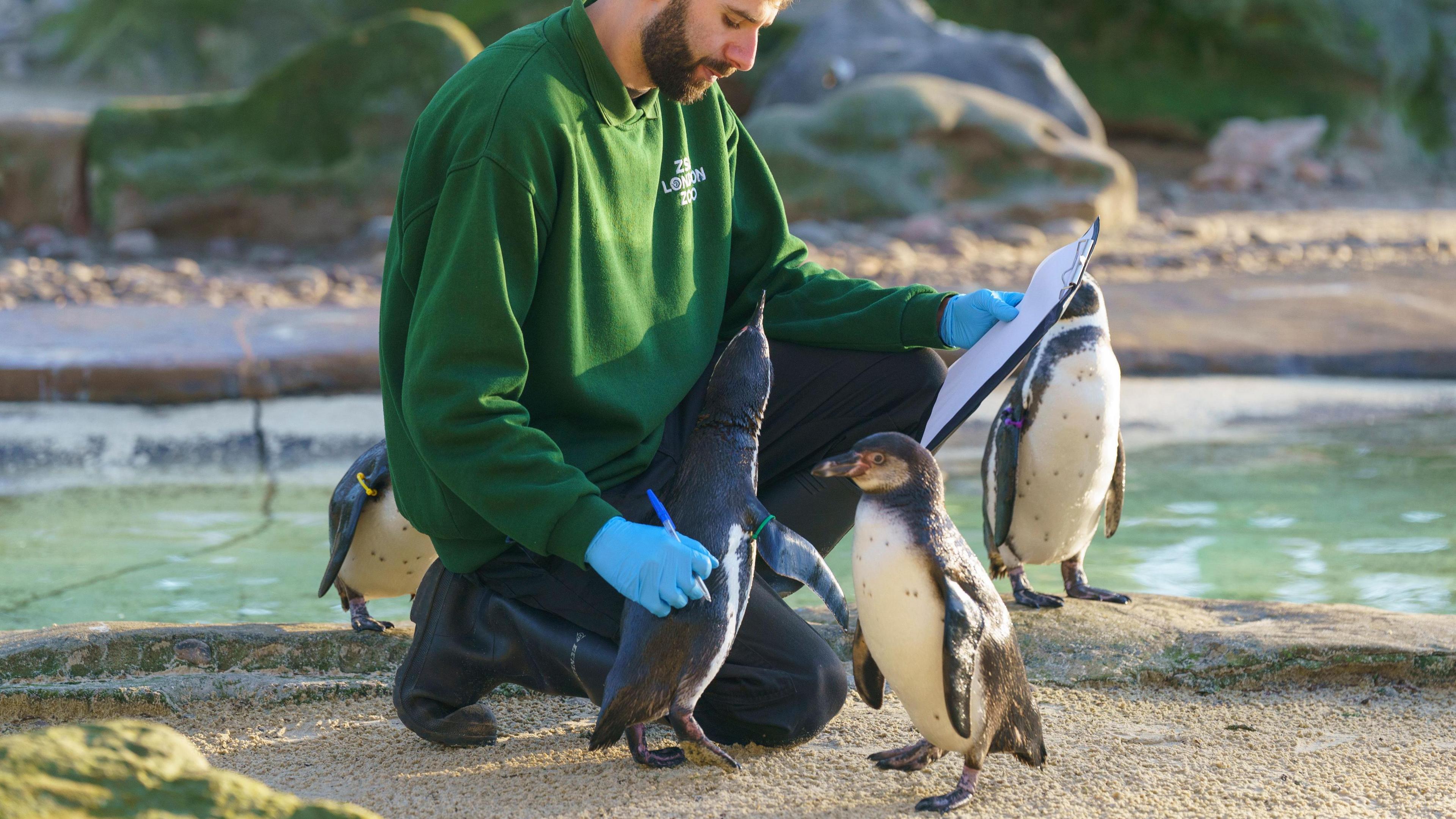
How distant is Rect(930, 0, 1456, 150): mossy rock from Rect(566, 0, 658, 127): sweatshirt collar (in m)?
11.0

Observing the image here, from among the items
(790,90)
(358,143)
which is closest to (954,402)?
(358,143)

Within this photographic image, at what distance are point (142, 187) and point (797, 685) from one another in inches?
274

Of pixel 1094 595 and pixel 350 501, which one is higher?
pixel 350 501

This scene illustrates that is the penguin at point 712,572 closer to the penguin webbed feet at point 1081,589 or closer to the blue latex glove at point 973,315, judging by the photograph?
the blue latex glove at point 973,315

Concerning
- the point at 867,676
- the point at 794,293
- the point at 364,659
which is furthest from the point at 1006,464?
the point at 364,659

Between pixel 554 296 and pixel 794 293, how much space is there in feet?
1.99

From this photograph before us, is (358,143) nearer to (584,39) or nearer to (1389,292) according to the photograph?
(1389,292)

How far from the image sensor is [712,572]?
6.30 feet

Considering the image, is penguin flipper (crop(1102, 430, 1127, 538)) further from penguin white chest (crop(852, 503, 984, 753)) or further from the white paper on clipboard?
penguin white chest (crop(852, 503, 984, 753))

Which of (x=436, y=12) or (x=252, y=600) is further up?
(x=436, y=12)

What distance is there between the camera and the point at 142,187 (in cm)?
786

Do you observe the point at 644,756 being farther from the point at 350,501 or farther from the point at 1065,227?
the point at 1065,227

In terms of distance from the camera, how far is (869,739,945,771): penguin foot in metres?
1.96

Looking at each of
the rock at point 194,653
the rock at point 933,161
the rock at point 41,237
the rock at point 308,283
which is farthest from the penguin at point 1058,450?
the rock at point 41,237
